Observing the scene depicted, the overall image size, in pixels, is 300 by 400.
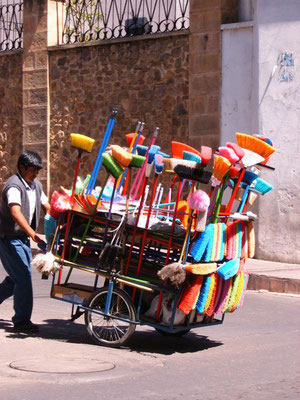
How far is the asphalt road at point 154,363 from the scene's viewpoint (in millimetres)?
6109

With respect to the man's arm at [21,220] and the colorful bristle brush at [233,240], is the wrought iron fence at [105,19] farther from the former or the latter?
the colorful bristle brush at [233,240]

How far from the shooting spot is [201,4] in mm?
16188

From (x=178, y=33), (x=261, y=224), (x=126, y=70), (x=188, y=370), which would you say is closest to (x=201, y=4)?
(x=178, y=33)

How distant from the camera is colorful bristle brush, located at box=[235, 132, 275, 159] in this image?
772 cm

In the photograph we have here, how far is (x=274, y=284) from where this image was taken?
1233cm

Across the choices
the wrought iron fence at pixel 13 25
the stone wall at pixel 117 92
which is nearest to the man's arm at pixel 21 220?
the stone wall at pixel 117 92

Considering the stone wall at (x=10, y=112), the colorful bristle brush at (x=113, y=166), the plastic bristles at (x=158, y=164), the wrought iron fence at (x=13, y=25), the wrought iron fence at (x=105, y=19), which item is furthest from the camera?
the wrought iron fence at (x=13, y=25)

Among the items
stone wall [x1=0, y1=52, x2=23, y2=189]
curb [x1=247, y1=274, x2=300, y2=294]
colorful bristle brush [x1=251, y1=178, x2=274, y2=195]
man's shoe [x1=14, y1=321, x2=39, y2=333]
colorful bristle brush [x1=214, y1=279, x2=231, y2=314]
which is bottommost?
man's shoe [x1=14, y1=321, x2=39, y2=333]

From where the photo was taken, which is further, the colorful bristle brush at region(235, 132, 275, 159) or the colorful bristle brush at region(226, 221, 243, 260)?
the colorful bristle brush at region(235, 132, 275, 159)

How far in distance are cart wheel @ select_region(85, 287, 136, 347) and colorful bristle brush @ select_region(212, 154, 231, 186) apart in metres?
1.26

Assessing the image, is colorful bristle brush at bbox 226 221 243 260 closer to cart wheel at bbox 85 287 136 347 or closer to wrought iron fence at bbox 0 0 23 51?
cart wheel at bbox 85 287 136 347

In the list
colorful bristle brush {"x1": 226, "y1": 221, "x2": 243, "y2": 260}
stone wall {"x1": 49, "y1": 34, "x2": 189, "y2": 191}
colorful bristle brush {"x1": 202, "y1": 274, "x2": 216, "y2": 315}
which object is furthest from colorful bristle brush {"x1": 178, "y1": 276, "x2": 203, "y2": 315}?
stone wall {"x1": 49, "y1": 34, "x2": 189, "y2": 191}

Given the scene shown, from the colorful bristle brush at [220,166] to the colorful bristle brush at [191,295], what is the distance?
0.84 metres

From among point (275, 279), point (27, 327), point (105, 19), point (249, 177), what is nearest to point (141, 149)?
point (249, 177)
